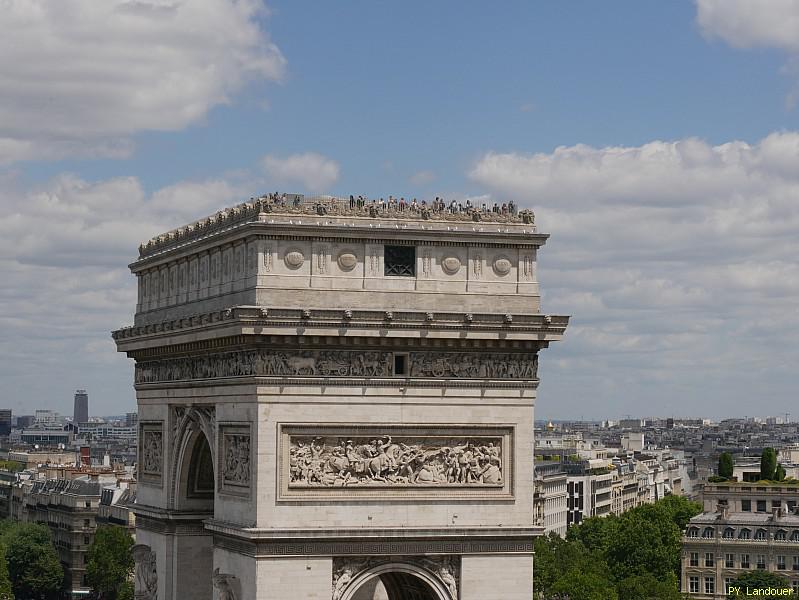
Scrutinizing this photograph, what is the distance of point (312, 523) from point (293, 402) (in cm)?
269

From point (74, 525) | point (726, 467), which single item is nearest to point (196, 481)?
point (74, 525)

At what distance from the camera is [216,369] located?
4706 cm

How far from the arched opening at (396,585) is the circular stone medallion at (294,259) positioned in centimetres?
698

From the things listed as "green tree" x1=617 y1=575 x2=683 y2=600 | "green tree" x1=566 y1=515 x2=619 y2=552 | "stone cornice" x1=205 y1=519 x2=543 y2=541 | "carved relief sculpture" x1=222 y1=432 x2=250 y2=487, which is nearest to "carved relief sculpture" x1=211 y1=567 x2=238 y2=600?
"stone cornice" x1=205 y1=519 x2=543 y2=541

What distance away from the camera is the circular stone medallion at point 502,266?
45.5 metres

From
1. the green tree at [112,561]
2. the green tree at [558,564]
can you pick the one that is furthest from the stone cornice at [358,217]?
the green tree at [112,561]

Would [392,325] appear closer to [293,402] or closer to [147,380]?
[293,402]

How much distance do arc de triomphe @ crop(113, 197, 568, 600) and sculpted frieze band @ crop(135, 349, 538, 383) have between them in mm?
38

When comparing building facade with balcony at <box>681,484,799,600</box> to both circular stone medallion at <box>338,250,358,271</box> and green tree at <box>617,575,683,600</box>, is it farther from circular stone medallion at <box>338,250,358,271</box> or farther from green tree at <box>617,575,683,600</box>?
circular stone medallion at <box>338,250,358,271</box>

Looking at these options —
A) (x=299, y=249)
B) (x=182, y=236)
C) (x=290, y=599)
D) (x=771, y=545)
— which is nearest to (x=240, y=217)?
(x=299, y=249)

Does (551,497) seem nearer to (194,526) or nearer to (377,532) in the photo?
(194,526)

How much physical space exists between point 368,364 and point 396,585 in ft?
20.1

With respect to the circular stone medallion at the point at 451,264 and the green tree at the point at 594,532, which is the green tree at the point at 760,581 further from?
the circular stone medallion at the point at 451,264

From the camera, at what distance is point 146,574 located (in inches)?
2094
